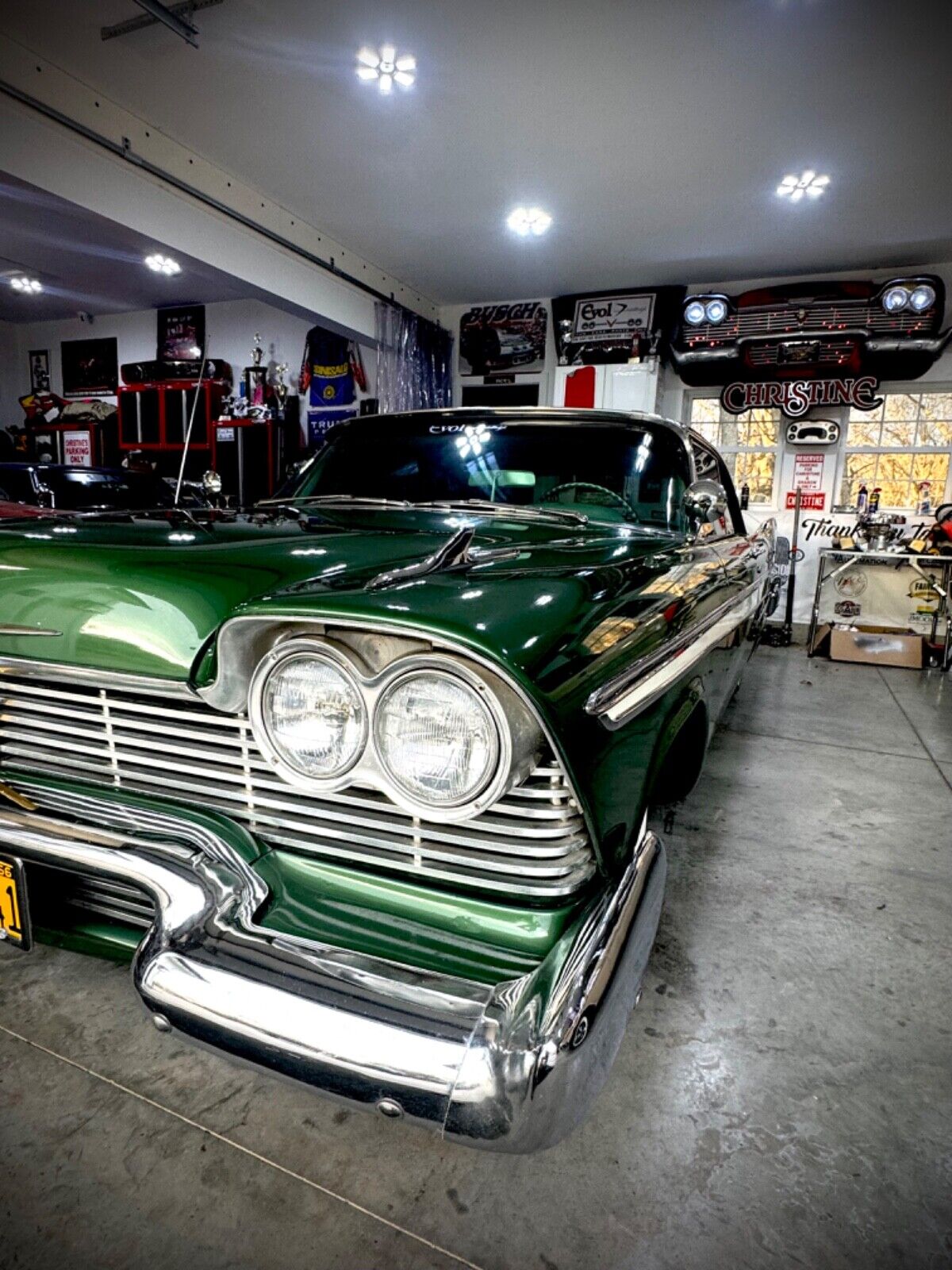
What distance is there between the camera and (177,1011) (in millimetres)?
898

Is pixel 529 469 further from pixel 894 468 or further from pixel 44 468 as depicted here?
pixel 894 468

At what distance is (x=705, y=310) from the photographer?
22.0 feet

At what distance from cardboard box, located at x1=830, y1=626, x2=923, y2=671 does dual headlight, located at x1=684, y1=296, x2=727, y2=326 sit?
124 inches

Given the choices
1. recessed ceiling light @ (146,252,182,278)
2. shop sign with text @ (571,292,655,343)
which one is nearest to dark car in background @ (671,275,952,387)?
shop sign with text @ (571,292,655,343)

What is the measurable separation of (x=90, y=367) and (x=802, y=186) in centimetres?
883

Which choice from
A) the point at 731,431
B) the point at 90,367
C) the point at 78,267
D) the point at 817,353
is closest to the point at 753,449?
the point at 731,431

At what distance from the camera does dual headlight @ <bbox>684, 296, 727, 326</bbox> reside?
6.66 metres

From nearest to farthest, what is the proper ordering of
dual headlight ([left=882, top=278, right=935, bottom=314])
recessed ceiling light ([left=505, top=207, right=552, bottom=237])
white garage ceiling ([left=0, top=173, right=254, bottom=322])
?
white garage ceiling ([left=0, top=173, right=254, bottom=322]) < recessed ceiling light ([left=505, top=207, right=552, bottom=237]) < dual headlight ([left=882, top=278, right=935, bottom=314])

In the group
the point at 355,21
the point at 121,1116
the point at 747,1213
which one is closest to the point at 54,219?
the point at 355,21

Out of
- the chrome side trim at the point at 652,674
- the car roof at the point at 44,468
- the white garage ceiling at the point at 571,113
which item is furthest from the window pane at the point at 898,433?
the car roof at the point at 44,468

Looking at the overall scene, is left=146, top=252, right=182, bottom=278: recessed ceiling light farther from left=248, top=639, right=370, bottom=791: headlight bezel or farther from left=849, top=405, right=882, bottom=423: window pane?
left=248, top=639, right=370, bottom=791: headlight bezel

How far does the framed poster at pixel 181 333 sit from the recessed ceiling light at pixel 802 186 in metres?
6.70

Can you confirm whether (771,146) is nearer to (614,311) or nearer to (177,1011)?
(614,311)

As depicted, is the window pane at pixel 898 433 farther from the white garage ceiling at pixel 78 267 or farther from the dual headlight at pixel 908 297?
the white garage ceiling at pixel 78 267
